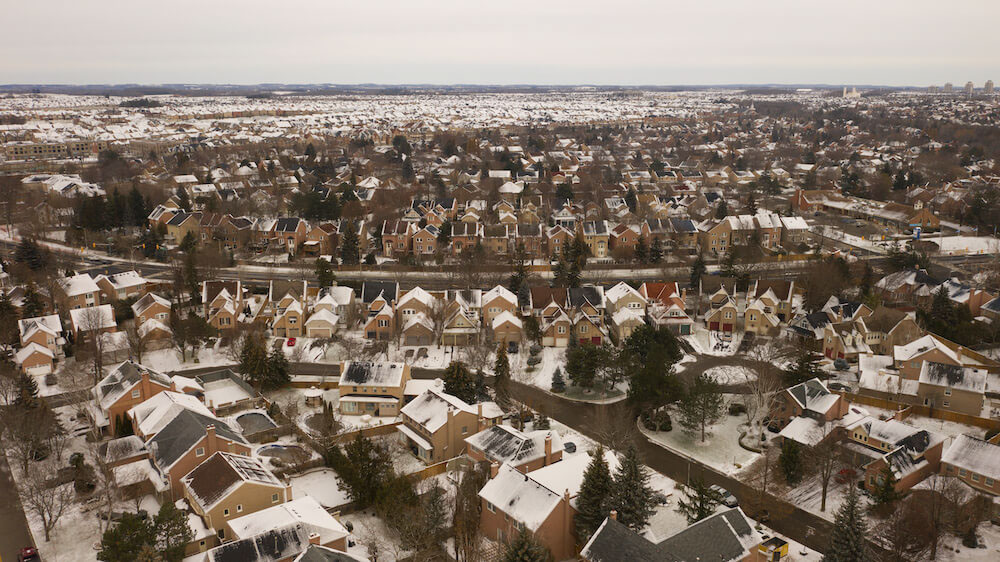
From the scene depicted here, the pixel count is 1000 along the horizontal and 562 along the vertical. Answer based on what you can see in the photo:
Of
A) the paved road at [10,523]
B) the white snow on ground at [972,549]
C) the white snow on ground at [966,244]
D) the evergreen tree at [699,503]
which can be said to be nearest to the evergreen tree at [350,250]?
the paved road at [10,523]

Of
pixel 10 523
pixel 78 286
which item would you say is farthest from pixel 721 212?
pixel 10 523

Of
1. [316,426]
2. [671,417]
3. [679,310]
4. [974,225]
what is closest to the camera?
[316,426]

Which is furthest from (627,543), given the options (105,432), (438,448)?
(105,432)

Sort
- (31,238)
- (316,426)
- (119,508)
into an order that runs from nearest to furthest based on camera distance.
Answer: (119,508), (316,426), (31,238)

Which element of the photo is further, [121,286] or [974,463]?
[121,286]

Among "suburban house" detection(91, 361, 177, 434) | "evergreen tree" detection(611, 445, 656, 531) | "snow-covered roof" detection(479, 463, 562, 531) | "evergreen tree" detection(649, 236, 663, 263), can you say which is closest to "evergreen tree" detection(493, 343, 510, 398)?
"snow-covered roof" detection(479, 463, 562, 531)

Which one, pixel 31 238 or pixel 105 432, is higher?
pixel 31 238

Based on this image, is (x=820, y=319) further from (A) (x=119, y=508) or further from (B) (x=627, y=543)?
(A) (x=119, y=508)

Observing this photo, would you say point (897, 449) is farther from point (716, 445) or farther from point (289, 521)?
point (289, 521)
